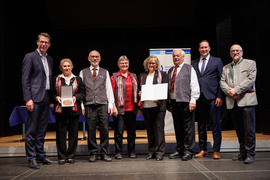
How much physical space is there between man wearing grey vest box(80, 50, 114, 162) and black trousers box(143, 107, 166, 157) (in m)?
0.56

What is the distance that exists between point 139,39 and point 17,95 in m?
3.84

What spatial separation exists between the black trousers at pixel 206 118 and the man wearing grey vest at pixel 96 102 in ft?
4.25

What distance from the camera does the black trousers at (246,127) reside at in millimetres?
3311

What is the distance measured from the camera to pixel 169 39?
7.69 metres

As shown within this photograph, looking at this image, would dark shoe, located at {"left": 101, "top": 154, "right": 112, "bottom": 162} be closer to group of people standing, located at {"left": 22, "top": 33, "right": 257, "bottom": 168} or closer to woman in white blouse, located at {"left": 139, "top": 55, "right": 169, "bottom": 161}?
group of people standing, located at {"left": 22, "top": 33, "right": 257, "bottom": 168}

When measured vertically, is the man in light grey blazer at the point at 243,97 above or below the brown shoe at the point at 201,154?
above

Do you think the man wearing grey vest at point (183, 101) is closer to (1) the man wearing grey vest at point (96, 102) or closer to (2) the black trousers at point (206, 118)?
(2) the black trousers at point (206, 118)

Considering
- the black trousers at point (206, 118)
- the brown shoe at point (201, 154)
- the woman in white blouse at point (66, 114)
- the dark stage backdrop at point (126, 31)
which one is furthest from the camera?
the dark stage backdrop at point (126, 31)

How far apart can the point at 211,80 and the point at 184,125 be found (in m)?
0.76

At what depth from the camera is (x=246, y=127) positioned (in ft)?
10.9

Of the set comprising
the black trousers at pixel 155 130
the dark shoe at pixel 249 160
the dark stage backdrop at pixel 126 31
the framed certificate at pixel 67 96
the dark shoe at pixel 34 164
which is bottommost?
the dark shoe at pixel 249 160

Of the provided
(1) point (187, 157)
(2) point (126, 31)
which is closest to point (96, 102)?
(1) point (187, 157)

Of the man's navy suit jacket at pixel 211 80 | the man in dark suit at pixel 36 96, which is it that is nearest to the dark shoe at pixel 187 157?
the man's navy suit jacket at pixel 211 80

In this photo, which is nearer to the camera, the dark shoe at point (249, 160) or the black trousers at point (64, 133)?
the dark shoe at point (249, 160)
